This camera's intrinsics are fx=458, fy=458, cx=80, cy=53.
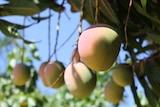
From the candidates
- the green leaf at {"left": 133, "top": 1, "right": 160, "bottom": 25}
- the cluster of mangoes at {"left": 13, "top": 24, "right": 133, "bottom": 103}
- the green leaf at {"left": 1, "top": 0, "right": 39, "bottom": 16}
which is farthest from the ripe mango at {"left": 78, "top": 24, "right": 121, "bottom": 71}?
the green leaf at {"left": 1, "top": 0, "right": 39, "bottom": 16}

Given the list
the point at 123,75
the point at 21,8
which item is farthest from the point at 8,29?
the point at 123,75

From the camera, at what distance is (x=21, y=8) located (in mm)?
989

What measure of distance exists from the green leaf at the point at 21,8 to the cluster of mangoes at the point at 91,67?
124mm

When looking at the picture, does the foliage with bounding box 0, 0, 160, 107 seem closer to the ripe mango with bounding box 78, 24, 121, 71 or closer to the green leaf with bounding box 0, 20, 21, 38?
the green leaf with bounding box 0, 20, 21, 38

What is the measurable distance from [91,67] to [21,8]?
387 millimetres

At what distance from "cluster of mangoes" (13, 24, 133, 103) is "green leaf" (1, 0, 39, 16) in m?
0.12

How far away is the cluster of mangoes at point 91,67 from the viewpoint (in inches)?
25.0

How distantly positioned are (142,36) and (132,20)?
0.20 ft

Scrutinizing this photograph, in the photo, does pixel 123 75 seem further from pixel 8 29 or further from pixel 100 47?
pixel 100 47

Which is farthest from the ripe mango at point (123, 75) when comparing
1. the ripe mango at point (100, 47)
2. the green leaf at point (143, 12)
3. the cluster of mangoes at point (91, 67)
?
the ripe mango at point (100, 47)

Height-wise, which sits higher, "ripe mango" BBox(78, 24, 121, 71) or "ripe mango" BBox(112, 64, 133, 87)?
"ripe mango" BBox(78, 24, 121, 71)

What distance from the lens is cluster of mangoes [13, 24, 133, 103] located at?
2.08ft

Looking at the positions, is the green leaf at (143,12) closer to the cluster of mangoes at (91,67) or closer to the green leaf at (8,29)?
the cluster of mangoes at (91,67)

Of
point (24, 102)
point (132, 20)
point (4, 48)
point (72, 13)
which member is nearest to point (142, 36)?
point (132, 20)
